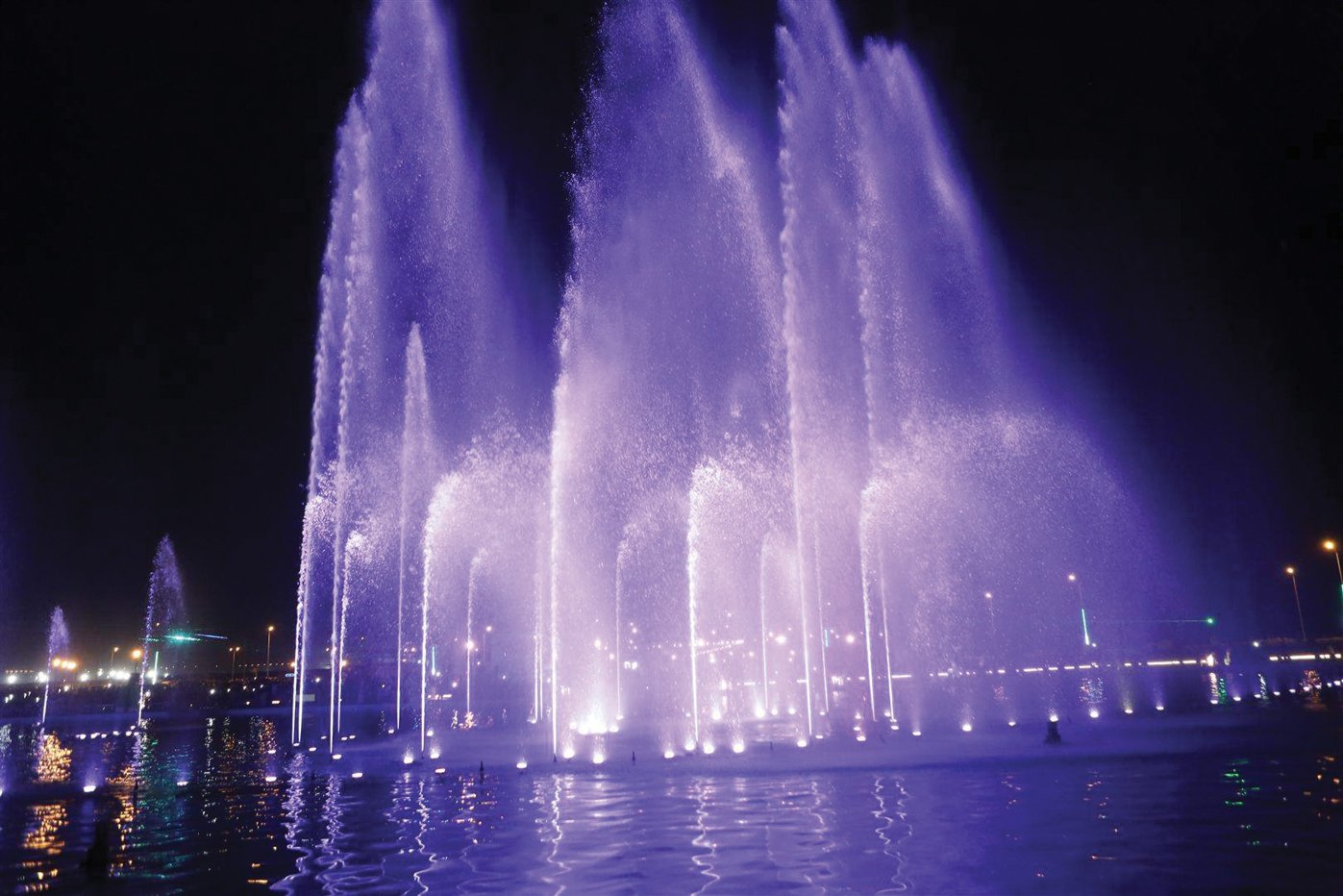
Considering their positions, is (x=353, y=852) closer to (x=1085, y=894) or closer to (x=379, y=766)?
(x=1085, y=894)

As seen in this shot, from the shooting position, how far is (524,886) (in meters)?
9.77

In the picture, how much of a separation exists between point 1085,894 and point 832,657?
315 feet

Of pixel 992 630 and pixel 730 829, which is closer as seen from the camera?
pixel 730 829

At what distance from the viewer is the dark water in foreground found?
988 cm

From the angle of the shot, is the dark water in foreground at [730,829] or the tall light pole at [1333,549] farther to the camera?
the tall light pole at [1333,549]

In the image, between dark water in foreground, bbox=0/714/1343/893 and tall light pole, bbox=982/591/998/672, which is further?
tall light pole, bbox=982/591/998/672

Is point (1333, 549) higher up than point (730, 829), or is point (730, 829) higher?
point (1333, 549)

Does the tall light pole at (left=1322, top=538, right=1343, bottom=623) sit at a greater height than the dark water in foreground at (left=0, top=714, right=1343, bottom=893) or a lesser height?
greater

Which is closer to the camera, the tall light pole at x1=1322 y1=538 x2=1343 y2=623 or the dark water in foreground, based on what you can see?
the dark water in foreground

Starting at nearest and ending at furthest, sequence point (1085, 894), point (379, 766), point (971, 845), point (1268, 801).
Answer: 1. point (1085, 894)
2. point (971, 845)
3. point (1268, 801)
4. point (379, 766)

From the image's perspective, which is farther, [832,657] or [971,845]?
[832,657]

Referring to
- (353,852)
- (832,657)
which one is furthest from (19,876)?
(832,657)

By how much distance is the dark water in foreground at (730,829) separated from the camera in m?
9.88

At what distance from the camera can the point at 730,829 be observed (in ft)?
41.0
